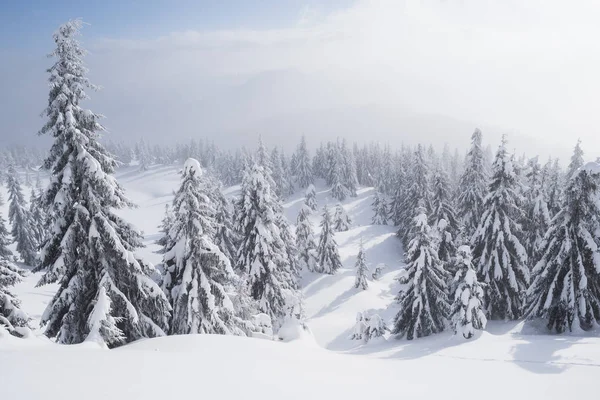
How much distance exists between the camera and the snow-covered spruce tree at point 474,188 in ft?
103

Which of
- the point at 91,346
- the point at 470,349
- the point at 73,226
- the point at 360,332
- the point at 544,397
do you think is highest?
the point at 73,226

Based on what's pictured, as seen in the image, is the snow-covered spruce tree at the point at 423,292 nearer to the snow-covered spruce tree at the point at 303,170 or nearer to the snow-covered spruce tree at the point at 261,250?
the snow-covered spruce tree at the point at 261,250

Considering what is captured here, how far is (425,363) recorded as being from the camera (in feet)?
35.6

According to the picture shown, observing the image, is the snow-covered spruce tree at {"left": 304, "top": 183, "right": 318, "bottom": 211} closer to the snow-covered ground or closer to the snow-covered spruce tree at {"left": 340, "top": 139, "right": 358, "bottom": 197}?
the snow-covered spruce tree at {"left": 340, "top": 139, "right": 358, "bottom": 197}

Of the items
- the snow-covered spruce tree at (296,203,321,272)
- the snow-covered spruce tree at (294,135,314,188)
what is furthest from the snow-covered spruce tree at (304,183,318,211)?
the snow-covered spruce tree at (296,203,321,272)

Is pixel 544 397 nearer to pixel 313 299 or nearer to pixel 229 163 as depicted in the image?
pixel 313 299

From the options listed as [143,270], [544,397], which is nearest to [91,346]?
[143,270]

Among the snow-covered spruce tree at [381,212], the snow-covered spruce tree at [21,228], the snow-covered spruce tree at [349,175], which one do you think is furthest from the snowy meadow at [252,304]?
the snow-covered spruce tree at [349,175]

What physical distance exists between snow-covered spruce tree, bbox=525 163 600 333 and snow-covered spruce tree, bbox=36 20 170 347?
746 inches

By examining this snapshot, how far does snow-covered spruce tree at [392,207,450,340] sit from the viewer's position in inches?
871

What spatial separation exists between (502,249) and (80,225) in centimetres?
2371

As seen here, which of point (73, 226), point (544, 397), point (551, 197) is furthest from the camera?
point (551, 197)

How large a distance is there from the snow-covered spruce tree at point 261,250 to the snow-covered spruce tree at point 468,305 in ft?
37.7

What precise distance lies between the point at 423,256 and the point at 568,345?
9.84 meters
